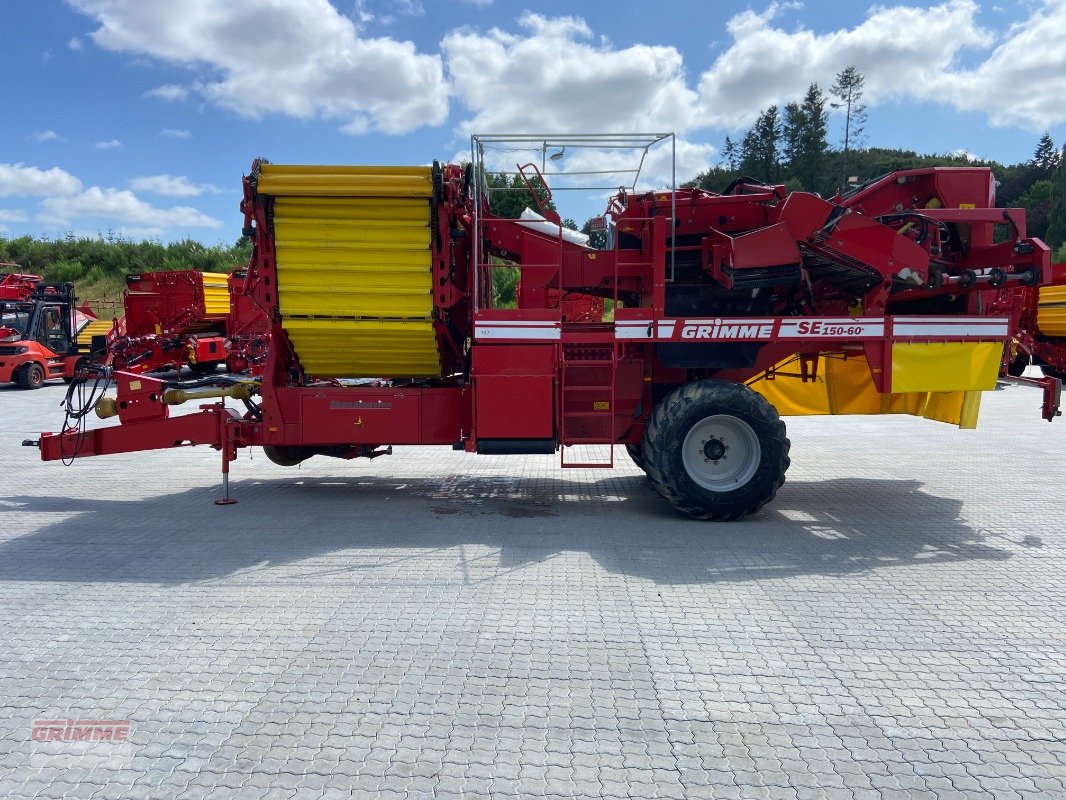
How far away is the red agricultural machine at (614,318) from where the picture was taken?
21.2 ft

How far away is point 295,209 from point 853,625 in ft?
17.7

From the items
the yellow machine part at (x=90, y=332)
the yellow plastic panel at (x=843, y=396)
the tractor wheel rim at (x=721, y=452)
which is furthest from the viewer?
the yellow machine part at (x=90, y=332)

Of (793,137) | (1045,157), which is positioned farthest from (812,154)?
(1045,157)

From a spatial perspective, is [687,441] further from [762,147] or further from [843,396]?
[762,147]

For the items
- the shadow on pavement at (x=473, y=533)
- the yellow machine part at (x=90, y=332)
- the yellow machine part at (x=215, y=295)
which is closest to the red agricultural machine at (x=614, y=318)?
the shadow on pavement at (x=473, y=533)

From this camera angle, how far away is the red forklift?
798 inches

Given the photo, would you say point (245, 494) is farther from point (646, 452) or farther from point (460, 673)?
point (460, 673)

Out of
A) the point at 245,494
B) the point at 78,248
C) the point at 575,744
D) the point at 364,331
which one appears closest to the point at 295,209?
the point at 364,331

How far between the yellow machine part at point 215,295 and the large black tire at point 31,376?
4.71 meters

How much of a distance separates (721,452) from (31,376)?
20.8 metres

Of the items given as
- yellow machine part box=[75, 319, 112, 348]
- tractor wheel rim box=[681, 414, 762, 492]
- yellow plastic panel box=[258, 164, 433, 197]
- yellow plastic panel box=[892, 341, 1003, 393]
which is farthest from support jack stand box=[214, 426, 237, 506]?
yellow machine part box=[75, 319, 112, 348]

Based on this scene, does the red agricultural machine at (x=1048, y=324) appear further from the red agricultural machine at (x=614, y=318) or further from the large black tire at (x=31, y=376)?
the large black tire at (x=31, y=376)

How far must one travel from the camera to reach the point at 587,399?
6.94 meters

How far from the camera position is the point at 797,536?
240 inches
